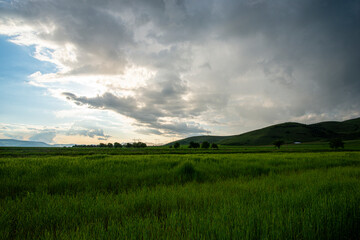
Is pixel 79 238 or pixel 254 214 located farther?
pixel 254 214

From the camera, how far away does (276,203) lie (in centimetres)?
318

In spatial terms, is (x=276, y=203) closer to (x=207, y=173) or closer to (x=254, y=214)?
(x=254, y=214)

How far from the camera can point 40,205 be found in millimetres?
3418

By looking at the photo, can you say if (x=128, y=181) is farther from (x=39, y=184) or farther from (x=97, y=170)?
(x=39, y=184)

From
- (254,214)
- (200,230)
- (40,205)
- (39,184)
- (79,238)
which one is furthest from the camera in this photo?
(39,184)

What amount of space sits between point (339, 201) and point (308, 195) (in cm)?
66

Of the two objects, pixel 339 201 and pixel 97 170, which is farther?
pixel 97 170

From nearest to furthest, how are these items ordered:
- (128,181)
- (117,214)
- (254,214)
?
(254,214), (117,214), (128,181)

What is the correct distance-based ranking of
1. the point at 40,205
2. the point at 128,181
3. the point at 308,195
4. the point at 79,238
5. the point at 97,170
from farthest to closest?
1. the point at 97,170
2. the point at 128,181
3. the point at 308,195
4. the point at 40,205
5. the point at 79,238

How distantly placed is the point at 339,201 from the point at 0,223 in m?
6.08

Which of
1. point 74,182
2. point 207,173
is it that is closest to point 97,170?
point 74,182

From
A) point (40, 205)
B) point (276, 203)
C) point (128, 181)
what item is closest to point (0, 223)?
point (40, 205)

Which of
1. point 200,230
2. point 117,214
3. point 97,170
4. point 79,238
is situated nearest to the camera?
point 79,238

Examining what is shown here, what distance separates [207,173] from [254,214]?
194 inches
